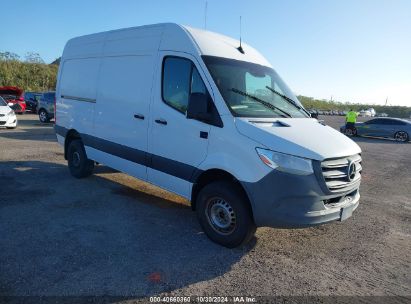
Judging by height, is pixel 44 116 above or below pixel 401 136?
above

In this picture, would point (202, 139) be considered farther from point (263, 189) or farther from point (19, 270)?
point (19, 270)

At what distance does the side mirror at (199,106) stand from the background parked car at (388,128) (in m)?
20.5

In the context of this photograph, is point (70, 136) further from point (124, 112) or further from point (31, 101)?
point (31, 101)

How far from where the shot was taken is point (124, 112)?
567 centimetres

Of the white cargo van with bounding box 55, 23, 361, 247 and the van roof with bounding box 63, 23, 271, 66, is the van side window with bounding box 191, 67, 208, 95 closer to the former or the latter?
the white cargo van with bounding box 55, 23, 361, 247

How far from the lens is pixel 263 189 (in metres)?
3.80

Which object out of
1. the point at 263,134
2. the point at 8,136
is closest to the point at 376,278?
the point at 263,134

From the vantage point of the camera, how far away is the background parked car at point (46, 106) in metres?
18.8

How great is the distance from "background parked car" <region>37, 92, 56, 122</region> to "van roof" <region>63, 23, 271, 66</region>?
1348 cm

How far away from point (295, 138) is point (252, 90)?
44.7 inches

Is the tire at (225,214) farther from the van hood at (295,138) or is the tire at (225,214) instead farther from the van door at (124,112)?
the van door at (124,112)

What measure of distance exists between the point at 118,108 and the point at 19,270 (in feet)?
10.0

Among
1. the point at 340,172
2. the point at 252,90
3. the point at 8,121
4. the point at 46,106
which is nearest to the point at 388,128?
the point at 252,90

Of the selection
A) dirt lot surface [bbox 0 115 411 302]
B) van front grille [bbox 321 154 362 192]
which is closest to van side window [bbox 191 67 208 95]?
van front grille [bbox 321 154 362 192]
